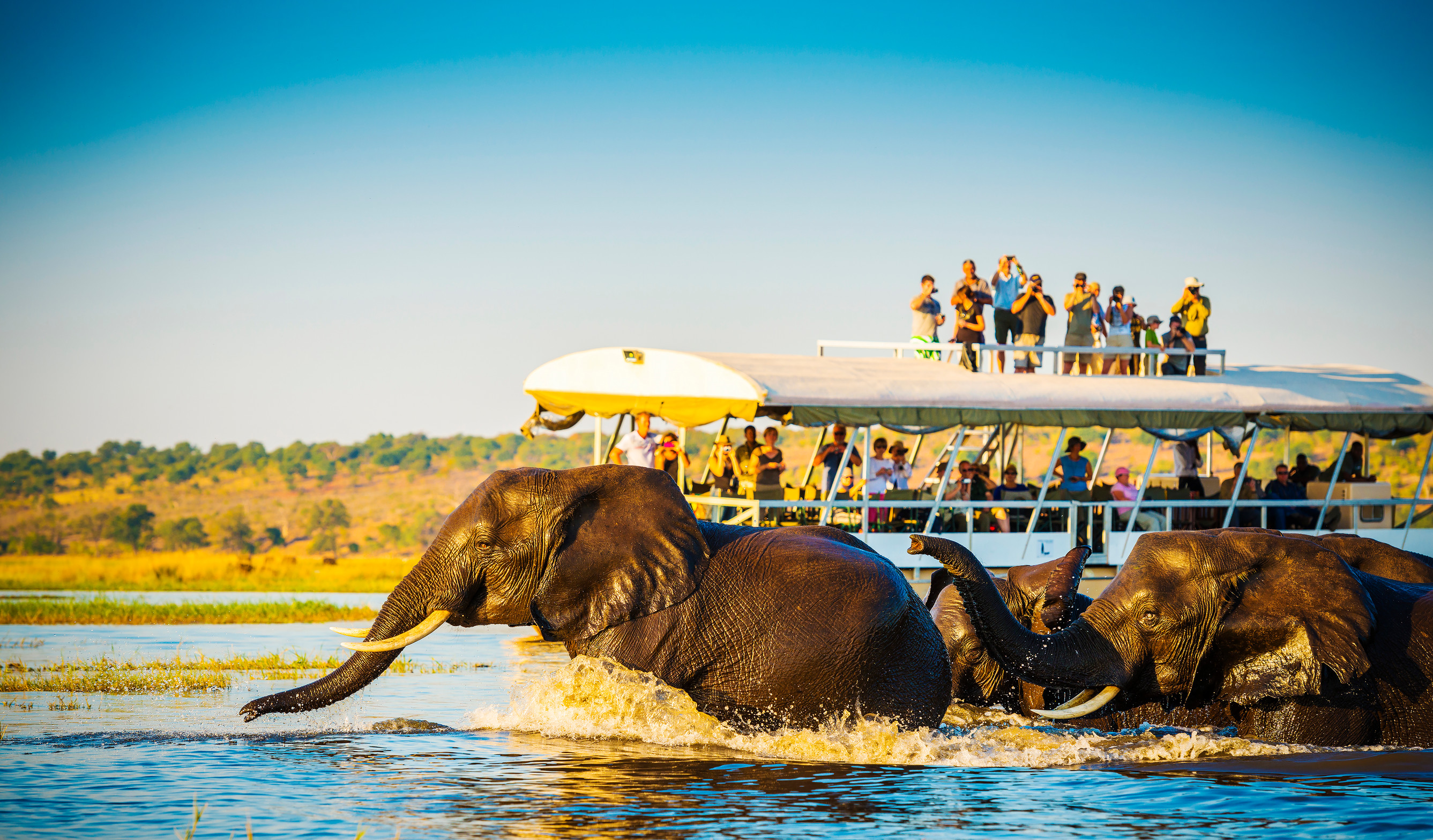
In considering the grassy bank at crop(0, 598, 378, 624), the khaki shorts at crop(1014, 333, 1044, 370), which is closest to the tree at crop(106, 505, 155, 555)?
the grassy bank at crop(0, 598, 378, 624)

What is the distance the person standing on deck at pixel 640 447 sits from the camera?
1803 centimetres

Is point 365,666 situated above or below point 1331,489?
below

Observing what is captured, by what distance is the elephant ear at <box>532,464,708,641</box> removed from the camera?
7.67 metres

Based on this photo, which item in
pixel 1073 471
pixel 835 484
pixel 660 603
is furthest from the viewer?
pixel 1073 471

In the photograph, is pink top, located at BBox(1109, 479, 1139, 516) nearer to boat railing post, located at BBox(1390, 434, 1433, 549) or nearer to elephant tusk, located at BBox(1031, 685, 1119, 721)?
boat railing post, located at BBox(1390, 434, 1433, 549)

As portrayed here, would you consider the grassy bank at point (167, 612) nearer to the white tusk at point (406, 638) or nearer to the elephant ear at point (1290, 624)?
the white tusk at point (406, 638)

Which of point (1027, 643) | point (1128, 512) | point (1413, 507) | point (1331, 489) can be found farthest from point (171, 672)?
point (1413, 507)

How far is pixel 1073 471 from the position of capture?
62.5 feet

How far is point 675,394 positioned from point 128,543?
1877 inches

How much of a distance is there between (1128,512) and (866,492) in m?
4.33

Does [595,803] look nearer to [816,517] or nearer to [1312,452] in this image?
[816,517]

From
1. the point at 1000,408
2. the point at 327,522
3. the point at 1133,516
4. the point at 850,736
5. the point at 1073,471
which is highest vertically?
the point at 1000,408

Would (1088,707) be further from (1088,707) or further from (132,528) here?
(132,528)

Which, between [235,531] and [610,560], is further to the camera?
[235,531]
